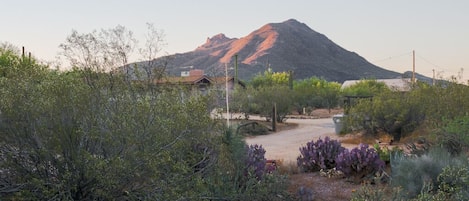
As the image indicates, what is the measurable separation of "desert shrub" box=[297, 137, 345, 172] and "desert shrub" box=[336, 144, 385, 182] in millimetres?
735

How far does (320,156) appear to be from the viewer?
9578 mm

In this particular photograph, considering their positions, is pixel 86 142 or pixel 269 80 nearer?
pixel 86 142

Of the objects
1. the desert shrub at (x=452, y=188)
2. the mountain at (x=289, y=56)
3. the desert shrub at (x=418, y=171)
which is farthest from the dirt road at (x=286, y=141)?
the mountain at (x=289, y=56)

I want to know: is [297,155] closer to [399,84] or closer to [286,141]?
[286,141]

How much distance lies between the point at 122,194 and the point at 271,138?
15213mm

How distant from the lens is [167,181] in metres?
5.21

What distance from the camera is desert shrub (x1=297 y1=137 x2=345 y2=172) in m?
9.57

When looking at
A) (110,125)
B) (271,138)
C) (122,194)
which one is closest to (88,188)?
(122,194)

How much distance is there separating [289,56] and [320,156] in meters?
90.6

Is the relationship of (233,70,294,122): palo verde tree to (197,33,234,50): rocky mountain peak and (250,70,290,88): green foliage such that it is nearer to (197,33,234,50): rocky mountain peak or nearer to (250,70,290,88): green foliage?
(250,70,290,88): green foliage

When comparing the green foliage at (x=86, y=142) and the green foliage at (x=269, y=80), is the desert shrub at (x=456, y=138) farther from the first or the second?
the green foliage at (x=269, y=80)

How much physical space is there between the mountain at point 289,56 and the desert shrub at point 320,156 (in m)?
71.4

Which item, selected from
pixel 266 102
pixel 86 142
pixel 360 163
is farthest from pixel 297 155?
pixel 266 102

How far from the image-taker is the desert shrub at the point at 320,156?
9570 millimetres
